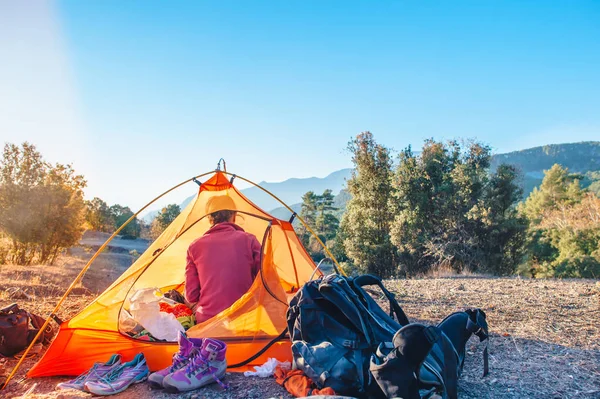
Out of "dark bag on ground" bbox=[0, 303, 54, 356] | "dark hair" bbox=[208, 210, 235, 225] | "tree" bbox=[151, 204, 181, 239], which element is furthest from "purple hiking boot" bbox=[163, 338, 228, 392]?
"tree" bbox=[151, 204, 181, 239]

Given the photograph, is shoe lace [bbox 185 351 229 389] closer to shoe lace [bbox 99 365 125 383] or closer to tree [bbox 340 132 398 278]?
shoe lace [bbox 99 365 125 383]

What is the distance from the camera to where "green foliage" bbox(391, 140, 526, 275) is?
16.7 m

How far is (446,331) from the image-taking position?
2855 mm

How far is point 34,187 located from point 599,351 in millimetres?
17119

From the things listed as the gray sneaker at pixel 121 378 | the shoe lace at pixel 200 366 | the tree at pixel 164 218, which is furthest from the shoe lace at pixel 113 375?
the tree at pixel 164 218

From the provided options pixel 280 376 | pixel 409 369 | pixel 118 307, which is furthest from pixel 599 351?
pixel 118 307

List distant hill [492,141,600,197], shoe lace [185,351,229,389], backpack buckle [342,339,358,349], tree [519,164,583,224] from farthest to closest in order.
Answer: distant hill [492,141,600,197], tree [519,164,583,224], shoe lace [185,351,229,389], backpack buckle [342,339,358,349]

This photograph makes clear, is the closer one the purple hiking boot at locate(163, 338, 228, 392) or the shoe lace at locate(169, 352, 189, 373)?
the purple hiking boot at locate(163, 338, 228, 392)

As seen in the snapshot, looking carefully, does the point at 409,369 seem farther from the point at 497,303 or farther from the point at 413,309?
the point at 497,303

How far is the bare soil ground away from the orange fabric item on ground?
0.06m

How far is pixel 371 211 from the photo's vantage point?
19797 mm

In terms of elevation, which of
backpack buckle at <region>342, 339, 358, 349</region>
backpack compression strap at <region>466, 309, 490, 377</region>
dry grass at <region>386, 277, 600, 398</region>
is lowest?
dry grass at <region>386, 277, 600, 398</region>

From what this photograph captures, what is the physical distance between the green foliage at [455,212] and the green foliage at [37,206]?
14.0 metres

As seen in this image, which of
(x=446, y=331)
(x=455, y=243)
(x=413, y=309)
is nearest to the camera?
(x=446, y=331)
